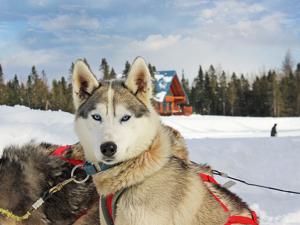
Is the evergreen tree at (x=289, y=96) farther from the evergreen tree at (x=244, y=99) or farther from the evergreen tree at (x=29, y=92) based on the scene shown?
the evergreen tree at (x=29, y=92)

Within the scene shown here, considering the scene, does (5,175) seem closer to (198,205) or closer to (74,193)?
(74,193)

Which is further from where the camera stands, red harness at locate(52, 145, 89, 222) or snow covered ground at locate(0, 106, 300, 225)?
snow covered ground at locate(0, 106, 300, 225)

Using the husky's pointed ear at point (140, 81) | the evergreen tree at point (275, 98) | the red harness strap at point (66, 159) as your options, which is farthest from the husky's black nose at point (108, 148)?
the evergreen tree at point (275, 98)

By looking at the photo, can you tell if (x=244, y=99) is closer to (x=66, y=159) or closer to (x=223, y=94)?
(x=223, y=94)

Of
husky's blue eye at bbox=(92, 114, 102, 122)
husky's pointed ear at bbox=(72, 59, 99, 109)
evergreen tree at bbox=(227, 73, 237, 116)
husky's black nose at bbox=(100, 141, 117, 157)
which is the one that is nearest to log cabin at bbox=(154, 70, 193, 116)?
evergreen tree at bbox=(227, 73, 237, 116)

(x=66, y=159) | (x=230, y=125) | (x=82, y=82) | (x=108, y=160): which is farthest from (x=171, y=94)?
(x=108, y=160)

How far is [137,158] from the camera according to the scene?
3.64 metres

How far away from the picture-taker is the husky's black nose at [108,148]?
3.44m

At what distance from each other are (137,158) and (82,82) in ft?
2.79

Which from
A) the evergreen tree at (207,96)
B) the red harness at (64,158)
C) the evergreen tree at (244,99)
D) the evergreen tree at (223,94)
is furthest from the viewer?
the evergreen tree at (207,96)

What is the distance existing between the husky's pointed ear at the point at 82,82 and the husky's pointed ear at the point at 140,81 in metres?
0.30

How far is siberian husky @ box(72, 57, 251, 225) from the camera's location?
3.43 m

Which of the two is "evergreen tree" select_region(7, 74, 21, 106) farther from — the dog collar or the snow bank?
the dog collar

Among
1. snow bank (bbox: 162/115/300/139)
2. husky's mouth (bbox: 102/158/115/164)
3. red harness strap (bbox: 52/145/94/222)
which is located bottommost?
snow bank (bbox: 162/115/300/139)
